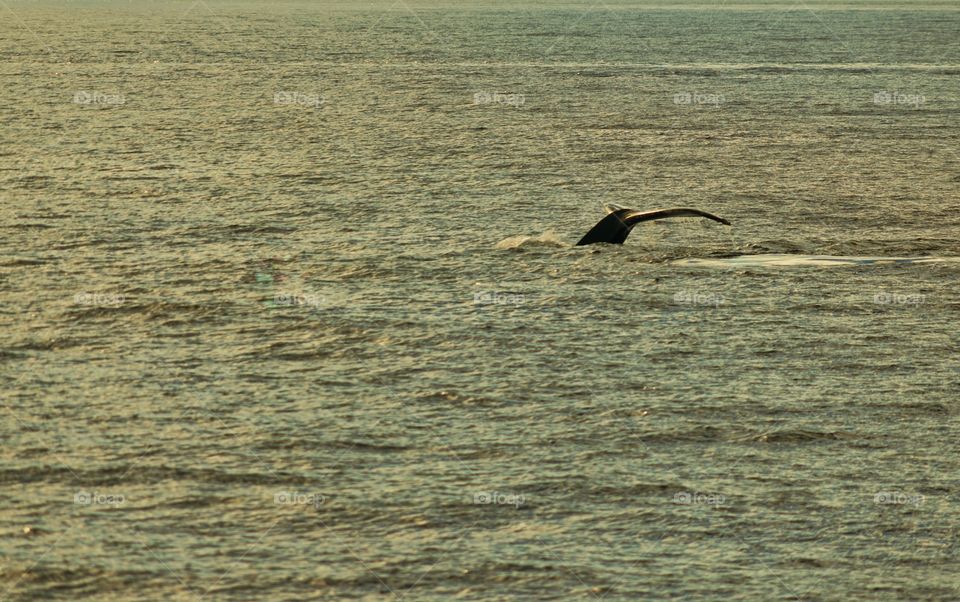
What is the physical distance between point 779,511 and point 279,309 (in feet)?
11.7

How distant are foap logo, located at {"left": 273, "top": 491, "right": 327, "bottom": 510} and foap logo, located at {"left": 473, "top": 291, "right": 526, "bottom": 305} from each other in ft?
10.5

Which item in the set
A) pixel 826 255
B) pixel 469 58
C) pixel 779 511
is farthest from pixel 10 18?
pixel 779 511

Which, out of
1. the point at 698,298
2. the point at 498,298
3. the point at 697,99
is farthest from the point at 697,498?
the point at 697,99

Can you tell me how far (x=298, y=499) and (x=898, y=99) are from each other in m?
18.4

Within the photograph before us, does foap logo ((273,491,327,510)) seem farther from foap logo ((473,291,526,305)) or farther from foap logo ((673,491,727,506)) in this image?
foap logo ((473,291,526,305))

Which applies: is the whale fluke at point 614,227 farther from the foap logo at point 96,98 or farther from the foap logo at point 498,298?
the foap logo at point 96,98

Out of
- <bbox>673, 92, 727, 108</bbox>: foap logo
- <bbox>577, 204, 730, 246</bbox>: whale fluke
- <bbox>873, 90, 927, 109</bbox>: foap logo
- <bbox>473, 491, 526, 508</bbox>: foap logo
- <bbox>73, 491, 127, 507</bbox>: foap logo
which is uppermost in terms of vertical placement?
<bbox>73, 491, 127, 507</bbox>: foap logo

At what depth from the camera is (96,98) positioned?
19.4m

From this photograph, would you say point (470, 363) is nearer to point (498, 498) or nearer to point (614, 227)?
point (498, 498)

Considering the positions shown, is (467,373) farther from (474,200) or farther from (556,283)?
(474,200)

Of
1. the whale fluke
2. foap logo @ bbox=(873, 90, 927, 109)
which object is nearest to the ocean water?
the whale fluke

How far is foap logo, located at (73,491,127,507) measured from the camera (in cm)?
521

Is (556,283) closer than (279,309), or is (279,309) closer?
(279,309)

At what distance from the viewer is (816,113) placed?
1981cm
